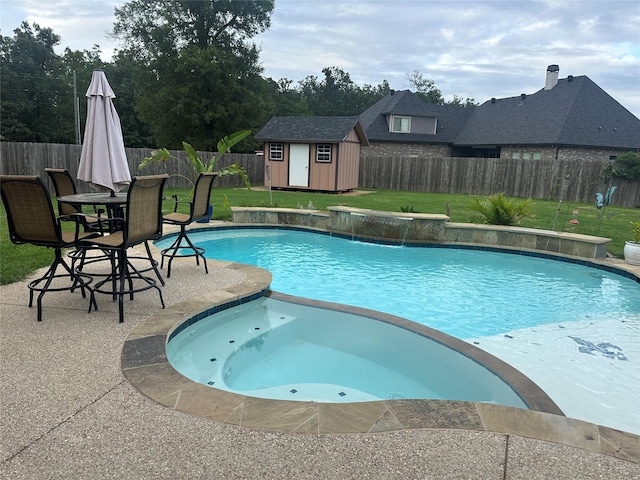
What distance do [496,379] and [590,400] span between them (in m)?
0.84

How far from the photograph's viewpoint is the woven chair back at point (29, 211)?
3543 mm

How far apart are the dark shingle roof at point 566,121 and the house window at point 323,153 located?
1153 centimetres

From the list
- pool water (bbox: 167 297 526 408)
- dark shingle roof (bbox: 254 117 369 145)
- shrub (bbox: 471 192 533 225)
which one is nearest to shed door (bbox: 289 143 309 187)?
dark shingle roof (bbox: 254 117 369 145)

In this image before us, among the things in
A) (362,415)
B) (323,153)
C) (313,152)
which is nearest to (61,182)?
(362,415)

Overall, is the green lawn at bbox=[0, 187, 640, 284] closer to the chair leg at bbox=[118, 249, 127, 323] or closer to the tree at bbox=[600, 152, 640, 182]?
the tree at bbox=[600, 152, 640, 182]

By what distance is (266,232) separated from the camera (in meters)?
10.5

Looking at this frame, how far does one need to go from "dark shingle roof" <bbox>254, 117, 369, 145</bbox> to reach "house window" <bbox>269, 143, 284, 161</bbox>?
0.39 meters

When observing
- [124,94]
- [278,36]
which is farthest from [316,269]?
[124,94]

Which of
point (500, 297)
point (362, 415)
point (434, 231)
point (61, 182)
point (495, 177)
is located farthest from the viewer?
point (495, 177)

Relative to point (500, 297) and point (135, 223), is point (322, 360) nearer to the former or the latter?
point (135, 223)

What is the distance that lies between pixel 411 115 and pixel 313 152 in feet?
35.5

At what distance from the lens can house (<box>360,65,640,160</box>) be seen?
22.2 metres

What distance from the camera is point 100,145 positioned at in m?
4.64

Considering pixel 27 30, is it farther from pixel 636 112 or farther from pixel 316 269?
pixel 636 112
